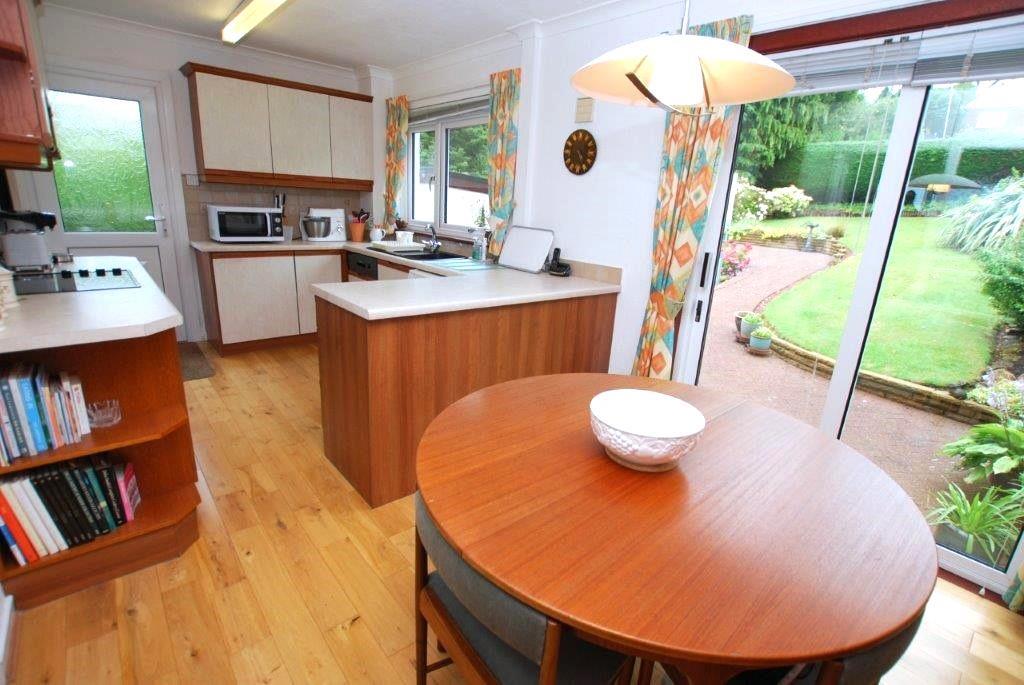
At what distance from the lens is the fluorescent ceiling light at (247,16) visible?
2.62 metres

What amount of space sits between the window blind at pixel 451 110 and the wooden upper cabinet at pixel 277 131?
21.3 inches

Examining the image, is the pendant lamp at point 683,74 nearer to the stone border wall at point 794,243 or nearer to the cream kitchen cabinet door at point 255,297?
the stone border wall at point 794,243

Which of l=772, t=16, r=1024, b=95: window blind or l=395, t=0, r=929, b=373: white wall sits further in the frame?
l=395, t=0, r=929, b=373: white wall

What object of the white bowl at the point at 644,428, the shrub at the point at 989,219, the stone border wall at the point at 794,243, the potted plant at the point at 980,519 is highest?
the shrub at the point at 989,219

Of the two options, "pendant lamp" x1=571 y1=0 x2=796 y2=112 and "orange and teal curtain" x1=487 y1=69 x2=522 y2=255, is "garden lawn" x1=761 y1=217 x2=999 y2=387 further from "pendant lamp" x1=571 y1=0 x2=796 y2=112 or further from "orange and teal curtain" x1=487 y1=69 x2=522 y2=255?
"orange and teal curtain" x1=487 y1=69 x2=522 y2=255

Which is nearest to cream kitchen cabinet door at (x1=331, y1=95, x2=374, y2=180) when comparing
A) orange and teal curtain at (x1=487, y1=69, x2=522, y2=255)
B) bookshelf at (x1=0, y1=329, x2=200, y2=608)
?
orange and teal curtain at (x1=487, y1=69, x2=522, y2=255)

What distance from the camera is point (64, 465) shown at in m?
1.53

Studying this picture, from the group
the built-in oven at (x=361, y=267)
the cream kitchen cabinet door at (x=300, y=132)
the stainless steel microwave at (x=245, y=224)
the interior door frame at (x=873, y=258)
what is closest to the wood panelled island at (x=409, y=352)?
the interior door frame at (x=873, y=258)

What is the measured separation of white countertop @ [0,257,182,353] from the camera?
1.29m

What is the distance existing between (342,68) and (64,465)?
13.3ft

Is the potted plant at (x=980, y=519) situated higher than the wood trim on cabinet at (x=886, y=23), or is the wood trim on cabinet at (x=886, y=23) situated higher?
the wood trim on cabinet at (x=886, y=23)

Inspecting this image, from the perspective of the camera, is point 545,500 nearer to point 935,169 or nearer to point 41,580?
point 41,580

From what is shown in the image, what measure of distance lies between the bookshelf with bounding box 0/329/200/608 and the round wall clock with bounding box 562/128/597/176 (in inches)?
86.8

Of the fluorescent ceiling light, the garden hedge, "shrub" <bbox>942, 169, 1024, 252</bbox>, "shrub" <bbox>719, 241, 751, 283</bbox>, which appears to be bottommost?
"shrub" <bbox>719, 241, 751, 283</bbox>
